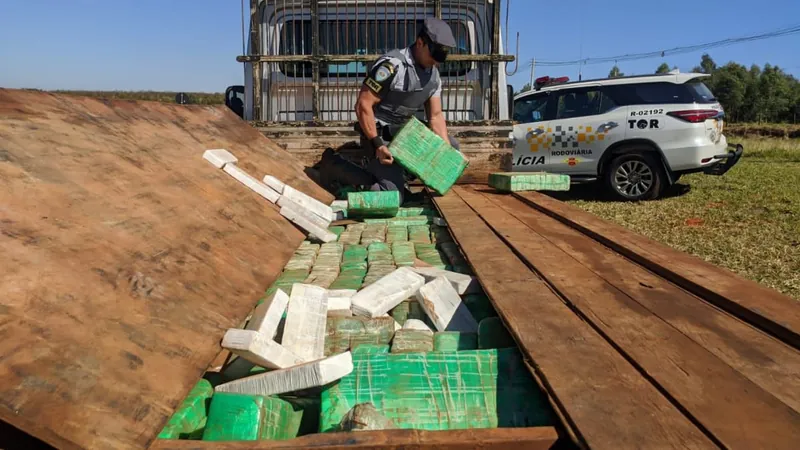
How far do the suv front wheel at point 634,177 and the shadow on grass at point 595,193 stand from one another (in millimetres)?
212

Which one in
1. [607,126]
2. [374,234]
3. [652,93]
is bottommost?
[374,234]

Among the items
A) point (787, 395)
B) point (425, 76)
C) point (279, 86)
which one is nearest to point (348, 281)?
point (787, 395)

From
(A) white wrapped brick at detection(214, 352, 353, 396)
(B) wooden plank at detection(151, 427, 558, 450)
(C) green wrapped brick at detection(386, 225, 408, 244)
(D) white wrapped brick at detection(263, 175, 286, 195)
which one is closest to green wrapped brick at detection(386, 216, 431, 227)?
(C) green wrapped brick at detection(386, 225, 408, 244)

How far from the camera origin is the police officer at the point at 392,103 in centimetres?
461

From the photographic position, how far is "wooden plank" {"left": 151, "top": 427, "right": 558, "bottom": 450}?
1.30m

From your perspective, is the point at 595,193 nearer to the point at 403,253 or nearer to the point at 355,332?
the point at 403,253

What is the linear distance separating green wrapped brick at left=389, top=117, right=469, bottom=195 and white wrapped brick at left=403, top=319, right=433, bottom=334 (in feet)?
8.12

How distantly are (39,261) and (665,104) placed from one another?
26.8ft

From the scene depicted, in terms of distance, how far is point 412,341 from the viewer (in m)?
2.02

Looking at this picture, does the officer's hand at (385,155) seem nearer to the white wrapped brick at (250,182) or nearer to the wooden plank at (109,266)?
the white wrapped brick at (250,182)

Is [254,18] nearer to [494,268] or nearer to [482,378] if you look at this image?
[494,268]

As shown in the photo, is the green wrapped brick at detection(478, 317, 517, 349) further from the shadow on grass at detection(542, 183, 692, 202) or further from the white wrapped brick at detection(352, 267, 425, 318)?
the shadow on grass at detection(542, 183, 692, 202)

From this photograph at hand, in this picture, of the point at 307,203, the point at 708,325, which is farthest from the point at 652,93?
the point at 708,325

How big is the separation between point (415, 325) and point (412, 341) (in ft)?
0.62
